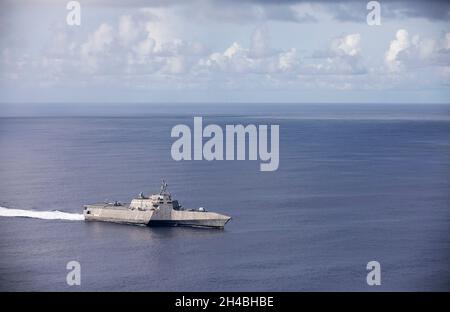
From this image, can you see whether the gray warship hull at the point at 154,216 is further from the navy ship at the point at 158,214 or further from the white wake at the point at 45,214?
the white wake at the point at 45,214

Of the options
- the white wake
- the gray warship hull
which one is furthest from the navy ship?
the white wake

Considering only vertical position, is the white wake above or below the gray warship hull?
above

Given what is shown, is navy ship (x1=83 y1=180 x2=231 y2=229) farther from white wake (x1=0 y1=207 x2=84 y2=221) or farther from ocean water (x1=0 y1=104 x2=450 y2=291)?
white wake (x1=0 y1=207 x2=84 y2=221)

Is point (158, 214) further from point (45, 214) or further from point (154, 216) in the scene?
point (45, 214)

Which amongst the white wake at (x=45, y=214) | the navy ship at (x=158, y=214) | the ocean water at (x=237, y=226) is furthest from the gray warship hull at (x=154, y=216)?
the white wake at (x=45, y=214)

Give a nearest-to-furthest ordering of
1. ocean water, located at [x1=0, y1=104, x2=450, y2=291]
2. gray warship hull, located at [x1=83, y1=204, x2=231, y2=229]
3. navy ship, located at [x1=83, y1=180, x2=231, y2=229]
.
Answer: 1. ocean water, located at [x1=0, y1=104, x2=450, y2=291]
2. gray warship hull, located at [x1=83, y1=204, x2=231, y2=229]
3. navy ship, located at [x1=83, y1=180, x2=231, y2=229]

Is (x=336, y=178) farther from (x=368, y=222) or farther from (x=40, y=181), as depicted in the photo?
(x=40, y=181)

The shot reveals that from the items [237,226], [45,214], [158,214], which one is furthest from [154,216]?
[45,214]
